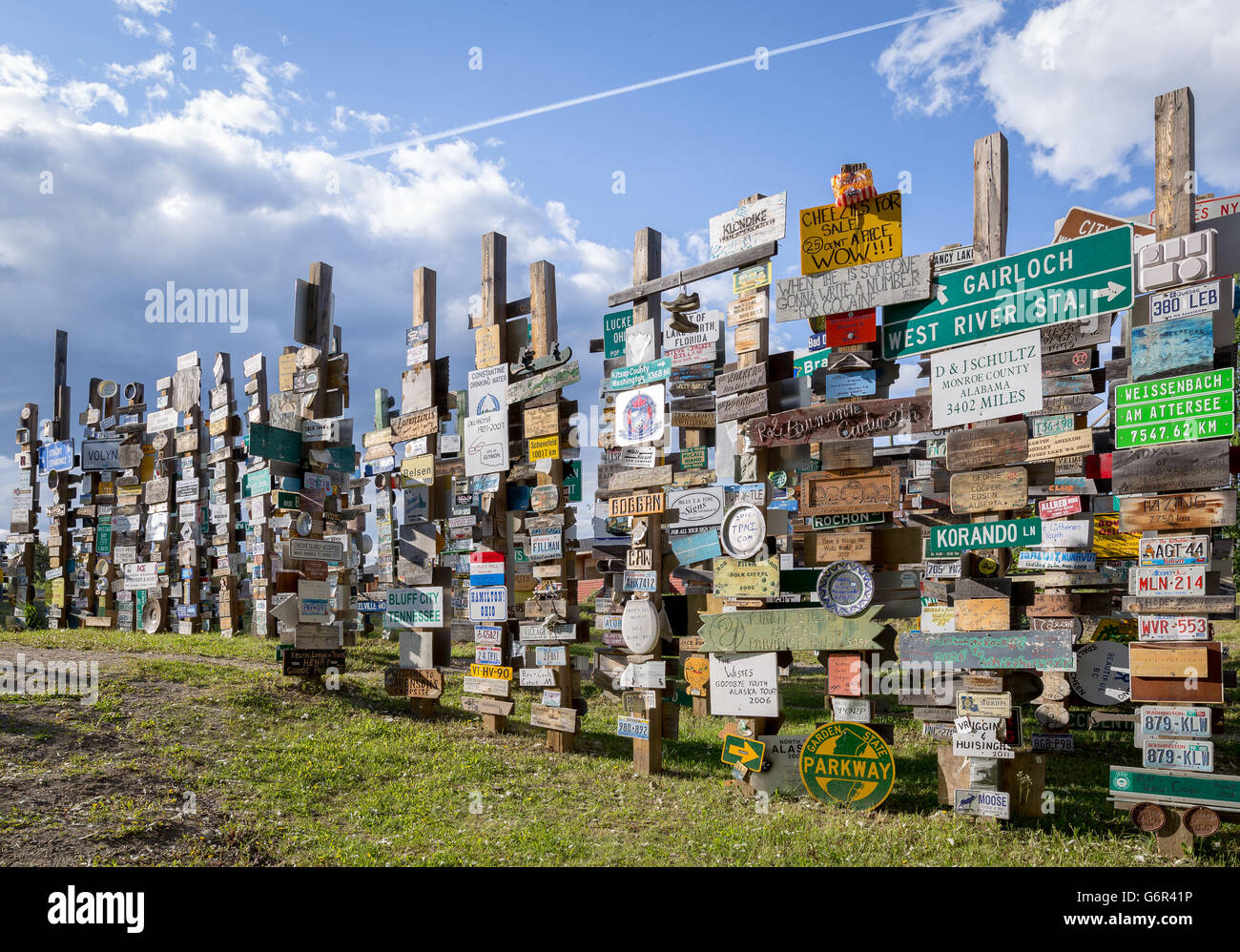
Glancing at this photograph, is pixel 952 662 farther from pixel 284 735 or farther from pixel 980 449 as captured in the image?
pixel 284 735

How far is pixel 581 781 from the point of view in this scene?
9.54 m

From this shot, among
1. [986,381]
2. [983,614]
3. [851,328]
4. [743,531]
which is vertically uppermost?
[851,328]

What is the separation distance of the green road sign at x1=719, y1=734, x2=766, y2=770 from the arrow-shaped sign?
2.88ft

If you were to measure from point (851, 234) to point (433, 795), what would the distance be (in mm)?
6594

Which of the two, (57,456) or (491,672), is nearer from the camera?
(491,672)

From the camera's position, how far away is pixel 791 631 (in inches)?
344

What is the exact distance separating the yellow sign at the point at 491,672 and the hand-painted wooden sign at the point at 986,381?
236 inches

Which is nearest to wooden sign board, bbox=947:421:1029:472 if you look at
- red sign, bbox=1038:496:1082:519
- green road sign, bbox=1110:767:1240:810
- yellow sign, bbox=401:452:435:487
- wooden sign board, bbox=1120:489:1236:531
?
wooden sign board, bbox=1120:489:1236:531

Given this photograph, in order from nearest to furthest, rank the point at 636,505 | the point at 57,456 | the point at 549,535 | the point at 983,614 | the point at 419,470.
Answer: the point at 983,614
the point at 636,505
the point at 549,535
the point at 419,470
the point at 57,456

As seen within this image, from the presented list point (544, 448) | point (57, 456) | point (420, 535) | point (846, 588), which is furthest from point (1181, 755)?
point (57, 456)

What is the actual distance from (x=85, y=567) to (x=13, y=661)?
30.1ft

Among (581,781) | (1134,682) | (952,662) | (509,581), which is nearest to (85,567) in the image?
(509,581)

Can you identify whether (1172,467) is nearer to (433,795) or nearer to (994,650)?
(994,650)

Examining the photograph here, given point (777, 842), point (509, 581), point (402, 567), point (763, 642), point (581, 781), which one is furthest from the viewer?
point (402, 567)
